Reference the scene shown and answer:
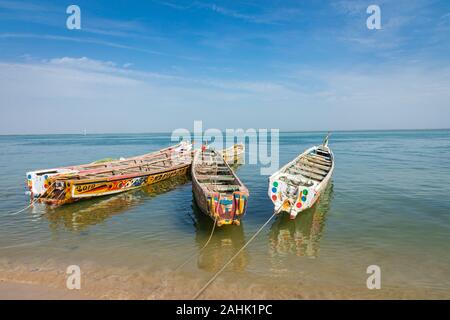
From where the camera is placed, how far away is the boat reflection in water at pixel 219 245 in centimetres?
865

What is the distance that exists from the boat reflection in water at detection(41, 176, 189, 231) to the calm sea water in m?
0.06

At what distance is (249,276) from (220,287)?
41.6 inches

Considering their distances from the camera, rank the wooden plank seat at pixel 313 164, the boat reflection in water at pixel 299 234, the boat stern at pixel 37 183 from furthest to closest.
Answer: the wooden plank seat at pixel 313 164 < the boat stern at pixel 37 183 < the boat reflection in water at pixel 299 234

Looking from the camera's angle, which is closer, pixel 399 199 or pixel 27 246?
pixel 27 246

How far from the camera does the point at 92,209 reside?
14.8 meters

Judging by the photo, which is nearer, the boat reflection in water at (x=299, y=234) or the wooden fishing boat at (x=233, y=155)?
the boat reflection in water at (x=299, y=234)

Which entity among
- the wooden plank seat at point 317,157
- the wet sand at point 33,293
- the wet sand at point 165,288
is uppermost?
the wooden plank seat at point 317,157

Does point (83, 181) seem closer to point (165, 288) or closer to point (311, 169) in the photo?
point (165, 288)

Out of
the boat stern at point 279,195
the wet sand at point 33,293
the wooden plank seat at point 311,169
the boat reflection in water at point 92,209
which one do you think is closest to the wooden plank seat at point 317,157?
the wooden plank seat at point 311,169

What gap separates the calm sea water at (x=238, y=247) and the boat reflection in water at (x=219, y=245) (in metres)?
0.04

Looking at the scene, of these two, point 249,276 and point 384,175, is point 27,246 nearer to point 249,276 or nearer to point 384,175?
point 249,276

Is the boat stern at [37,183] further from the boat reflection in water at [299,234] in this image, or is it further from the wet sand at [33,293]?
the boat reflection in water at [299,234]
